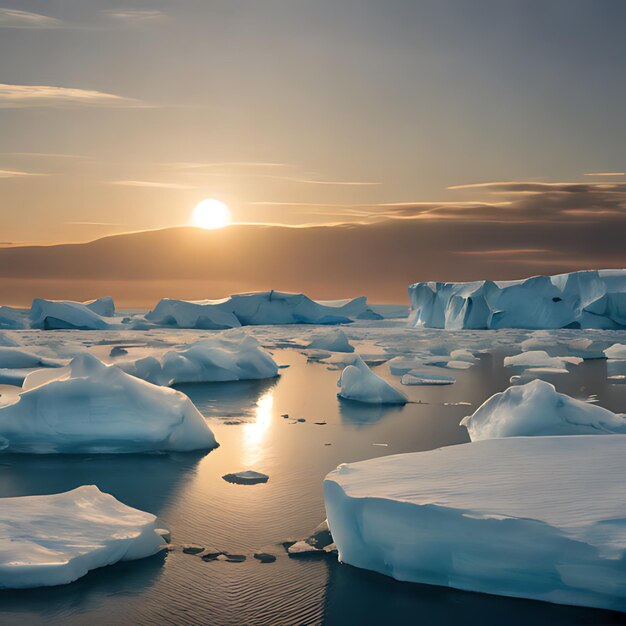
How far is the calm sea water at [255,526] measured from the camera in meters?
3.59

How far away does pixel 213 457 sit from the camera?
23.6 ft

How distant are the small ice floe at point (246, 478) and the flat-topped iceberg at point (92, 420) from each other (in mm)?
1092

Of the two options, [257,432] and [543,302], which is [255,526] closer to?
[257,432]

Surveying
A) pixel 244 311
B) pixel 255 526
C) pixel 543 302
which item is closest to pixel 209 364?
pixel 255 526

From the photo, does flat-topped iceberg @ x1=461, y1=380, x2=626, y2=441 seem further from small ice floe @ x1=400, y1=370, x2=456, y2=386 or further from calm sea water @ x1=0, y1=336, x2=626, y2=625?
small ice floe @ x1=400, y1=370, x2=456, y2=386

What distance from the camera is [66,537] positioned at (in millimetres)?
4043

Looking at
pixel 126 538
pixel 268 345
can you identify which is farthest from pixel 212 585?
pixel 268 345

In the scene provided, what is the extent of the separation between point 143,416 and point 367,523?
12.5 ft

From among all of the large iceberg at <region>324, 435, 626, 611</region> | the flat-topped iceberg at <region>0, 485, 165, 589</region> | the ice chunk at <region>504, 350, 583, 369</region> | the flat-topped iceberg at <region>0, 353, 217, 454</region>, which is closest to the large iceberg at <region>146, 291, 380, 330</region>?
the ice chunk at <region>504, 350, 583, 369</region>

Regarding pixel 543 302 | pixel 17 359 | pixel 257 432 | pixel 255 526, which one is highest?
pixel 543 302

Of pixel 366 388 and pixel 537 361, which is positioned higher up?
pixel 537 361

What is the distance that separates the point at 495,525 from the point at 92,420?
187 inches

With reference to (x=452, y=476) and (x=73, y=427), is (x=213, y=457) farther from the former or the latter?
(x=452, y=476)

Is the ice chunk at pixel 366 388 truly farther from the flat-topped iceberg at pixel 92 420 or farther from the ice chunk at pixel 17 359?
the ice chunk at pixel 17 359
